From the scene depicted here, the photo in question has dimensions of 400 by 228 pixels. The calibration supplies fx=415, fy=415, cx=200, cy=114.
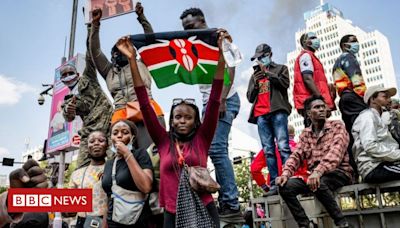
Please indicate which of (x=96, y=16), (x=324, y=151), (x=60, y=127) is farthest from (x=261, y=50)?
(x=60, y=127)

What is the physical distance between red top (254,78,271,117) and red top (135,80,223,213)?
1980mm

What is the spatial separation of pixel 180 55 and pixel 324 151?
1.84 metres

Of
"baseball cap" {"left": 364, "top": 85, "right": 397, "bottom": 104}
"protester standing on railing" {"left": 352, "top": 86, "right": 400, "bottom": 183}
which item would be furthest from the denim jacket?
"baseball cap" {"left": 364, "top": 85, "right": 397, "bottom": 104}

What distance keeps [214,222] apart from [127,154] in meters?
0.94

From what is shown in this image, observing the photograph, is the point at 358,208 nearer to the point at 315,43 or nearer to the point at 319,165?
the point at 319,165

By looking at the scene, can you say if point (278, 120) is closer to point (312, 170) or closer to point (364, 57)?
point (312, 170)

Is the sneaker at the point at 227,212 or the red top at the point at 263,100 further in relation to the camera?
the red top at the point at 263,100

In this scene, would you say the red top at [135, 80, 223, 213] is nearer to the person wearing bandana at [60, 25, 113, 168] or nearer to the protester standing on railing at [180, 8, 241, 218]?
the protester standing on railing at [180, 8, 241, 218]

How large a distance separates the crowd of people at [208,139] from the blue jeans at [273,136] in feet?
0.04

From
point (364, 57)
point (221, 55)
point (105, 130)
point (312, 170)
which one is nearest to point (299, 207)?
point (312, 170)

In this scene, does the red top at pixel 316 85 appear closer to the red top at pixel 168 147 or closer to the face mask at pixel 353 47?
the face mask at pixel 353 47

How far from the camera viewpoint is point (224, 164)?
425 centimetres

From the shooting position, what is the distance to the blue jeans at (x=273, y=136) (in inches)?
201

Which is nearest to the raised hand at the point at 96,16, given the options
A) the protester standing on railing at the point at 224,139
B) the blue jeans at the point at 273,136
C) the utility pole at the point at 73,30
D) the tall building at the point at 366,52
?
the protester standing on railing at the point at 224,139
